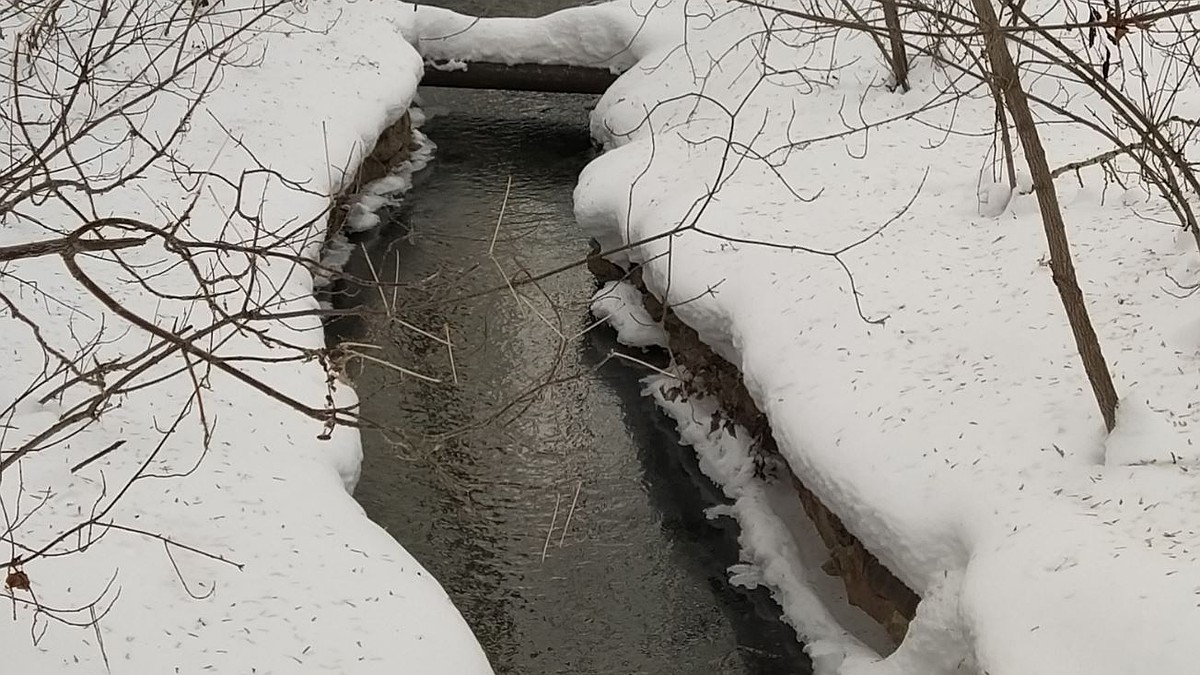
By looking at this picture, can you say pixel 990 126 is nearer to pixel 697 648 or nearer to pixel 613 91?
pixel 613 91

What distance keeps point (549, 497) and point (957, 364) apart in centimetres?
280

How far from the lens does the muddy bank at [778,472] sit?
20.3 feet

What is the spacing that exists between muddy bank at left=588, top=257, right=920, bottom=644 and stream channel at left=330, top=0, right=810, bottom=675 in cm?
44

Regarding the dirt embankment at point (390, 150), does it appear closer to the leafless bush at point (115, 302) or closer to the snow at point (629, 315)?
the leafless bush at point (115, 302)

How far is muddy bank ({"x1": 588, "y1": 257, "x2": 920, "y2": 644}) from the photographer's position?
618cm

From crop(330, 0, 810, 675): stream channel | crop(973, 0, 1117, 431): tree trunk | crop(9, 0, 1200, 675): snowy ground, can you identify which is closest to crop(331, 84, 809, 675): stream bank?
crop(330, 0, 810, 675): stream channel

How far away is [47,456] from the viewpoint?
6.03 meters

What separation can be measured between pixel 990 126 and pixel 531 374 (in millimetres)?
4723

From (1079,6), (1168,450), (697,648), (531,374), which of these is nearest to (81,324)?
(531,374)

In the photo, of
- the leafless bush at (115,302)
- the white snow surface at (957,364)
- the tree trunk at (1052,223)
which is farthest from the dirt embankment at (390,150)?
the tree trunk at (1052,223)

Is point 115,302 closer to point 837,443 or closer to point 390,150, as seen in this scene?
point 837,443

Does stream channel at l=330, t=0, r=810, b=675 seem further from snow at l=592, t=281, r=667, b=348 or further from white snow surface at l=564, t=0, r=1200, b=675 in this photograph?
white snow surface at l=564, t=0, r=1200, b=675

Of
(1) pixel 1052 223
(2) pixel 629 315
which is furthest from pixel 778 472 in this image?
(1) pixel 1052 223

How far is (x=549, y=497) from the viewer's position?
794cm
